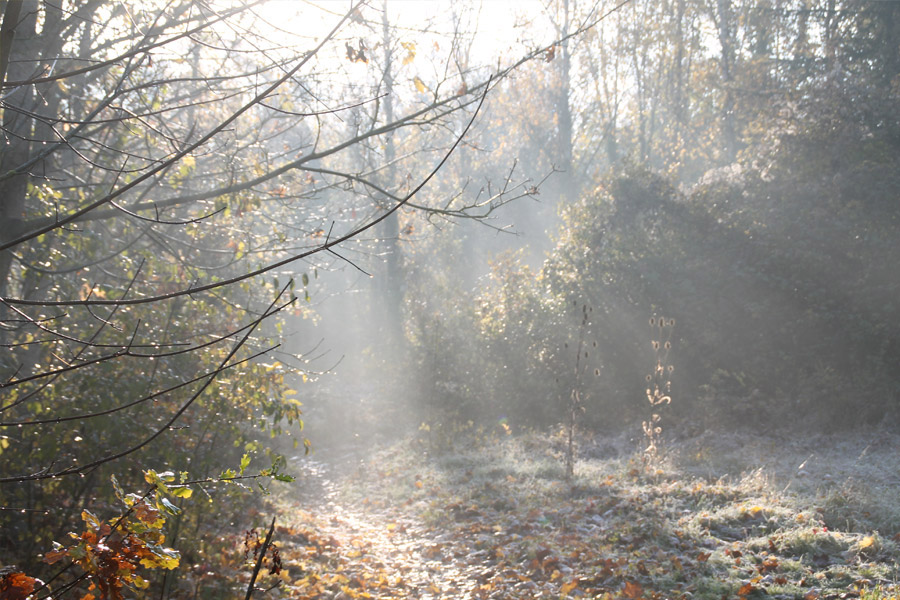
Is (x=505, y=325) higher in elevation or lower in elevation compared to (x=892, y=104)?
lower

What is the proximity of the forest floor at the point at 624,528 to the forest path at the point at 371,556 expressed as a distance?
0.02 m

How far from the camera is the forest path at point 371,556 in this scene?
16.7 feet

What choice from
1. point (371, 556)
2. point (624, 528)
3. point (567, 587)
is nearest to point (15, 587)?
point (567, 587)

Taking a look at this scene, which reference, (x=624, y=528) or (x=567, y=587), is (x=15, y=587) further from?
(x=624, y=528)

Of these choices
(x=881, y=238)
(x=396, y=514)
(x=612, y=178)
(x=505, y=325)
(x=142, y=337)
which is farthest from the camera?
(x=505, y=325)

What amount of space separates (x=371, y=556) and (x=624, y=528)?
2.39 meters

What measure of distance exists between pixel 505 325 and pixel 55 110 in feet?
33.8

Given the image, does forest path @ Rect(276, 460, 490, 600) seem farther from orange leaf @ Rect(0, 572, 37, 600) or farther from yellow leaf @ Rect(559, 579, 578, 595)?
orange leaf @ Rect(0, 572, 37, 600)

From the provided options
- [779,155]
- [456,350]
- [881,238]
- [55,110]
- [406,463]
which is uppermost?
[779,155]

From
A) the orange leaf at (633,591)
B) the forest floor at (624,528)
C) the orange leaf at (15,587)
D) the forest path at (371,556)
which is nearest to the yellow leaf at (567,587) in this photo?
the forest floor at (624,528)

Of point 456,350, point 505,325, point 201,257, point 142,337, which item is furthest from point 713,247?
point 142,337

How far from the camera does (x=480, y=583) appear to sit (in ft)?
16.8

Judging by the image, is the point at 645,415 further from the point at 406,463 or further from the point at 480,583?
the point at 480,583

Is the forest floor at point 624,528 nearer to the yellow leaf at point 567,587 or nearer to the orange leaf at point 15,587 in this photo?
the yellow leaf at point 567,587
